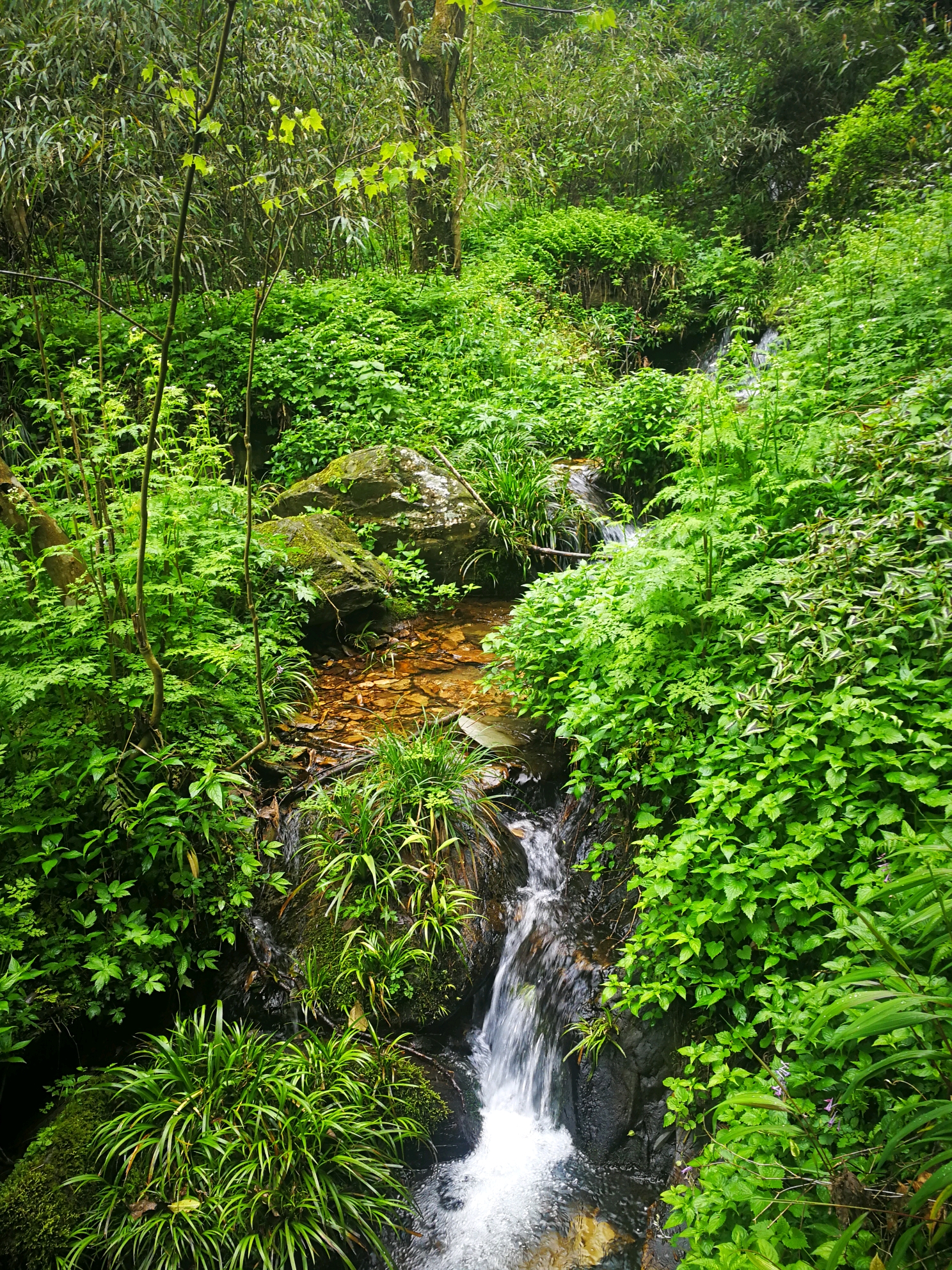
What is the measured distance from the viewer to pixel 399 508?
615cm

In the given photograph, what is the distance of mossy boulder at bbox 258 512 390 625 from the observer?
17.4 feet

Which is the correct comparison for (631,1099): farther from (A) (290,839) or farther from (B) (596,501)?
(B) (596,501)

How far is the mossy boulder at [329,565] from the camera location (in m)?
5.32

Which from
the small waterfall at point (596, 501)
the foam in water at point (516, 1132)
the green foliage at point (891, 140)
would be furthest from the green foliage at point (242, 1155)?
the green foliage at point (891, 140)

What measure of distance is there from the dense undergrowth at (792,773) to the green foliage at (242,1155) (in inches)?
47.1

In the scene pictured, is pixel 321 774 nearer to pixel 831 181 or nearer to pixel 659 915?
pixel 659 915

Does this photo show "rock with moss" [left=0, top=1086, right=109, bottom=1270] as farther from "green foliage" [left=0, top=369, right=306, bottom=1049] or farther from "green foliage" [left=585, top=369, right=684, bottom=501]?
"green foliage" [left=585, top=369, right=684, bottom=501]

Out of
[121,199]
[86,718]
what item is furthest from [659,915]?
[121,199]

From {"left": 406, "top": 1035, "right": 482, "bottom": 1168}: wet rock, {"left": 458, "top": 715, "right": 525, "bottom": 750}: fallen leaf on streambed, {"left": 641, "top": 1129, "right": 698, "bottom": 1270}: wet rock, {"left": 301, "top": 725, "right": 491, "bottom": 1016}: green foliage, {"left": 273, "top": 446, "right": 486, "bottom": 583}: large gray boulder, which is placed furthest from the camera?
{"left": 273, "top": 446, "right": 486, "bottom": 583}: large gray boulder

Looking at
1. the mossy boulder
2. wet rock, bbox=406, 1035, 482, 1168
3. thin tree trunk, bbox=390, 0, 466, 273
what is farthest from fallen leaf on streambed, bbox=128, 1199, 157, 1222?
thin tree trunk, bbox=390, 0, 466, 273

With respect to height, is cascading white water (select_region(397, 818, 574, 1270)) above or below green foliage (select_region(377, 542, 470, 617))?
below

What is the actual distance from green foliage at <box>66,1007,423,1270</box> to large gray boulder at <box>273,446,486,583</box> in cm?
404

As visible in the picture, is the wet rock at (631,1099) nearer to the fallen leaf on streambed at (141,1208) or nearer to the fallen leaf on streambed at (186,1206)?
the fallen leaf on streambed at (186,1206)

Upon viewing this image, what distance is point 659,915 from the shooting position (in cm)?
267
